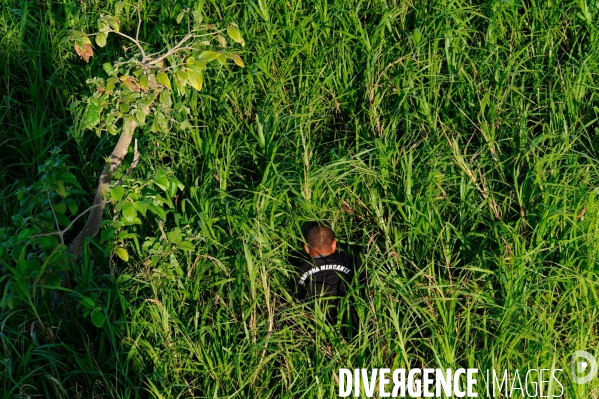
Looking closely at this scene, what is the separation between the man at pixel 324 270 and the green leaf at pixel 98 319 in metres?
0.95

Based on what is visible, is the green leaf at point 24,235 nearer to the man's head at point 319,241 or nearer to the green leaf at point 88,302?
the green leaf at point 88,302

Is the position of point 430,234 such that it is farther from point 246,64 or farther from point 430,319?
point 246,64

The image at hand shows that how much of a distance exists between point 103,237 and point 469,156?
6.17ft

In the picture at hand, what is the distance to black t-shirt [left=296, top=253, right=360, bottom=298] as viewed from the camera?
418 cm

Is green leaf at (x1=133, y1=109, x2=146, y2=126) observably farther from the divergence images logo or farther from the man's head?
the divergence images logo

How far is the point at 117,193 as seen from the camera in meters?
3.97

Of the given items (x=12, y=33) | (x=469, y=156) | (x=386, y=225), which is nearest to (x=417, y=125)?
(x=469, y=156)

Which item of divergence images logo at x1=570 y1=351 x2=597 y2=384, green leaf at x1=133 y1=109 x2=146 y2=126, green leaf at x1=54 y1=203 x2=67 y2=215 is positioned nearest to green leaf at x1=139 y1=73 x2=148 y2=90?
green leaf at x1=133 y1=109 x2=146 y2=126

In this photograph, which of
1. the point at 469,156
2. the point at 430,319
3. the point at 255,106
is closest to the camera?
the point at 430,319

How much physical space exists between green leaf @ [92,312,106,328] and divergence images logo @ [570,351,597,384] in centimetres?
202

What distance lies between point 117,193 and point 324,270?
3.41 feet

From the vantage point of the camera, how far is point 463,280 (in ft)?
13.3

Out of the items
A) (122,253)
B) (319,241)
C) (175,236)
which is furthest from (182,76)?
(319,241)

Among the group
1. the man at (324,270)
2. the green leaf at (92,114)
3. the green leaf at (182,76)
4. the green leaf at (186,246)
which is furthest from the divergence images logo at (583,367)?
the green leaf at (92,114)
